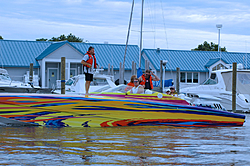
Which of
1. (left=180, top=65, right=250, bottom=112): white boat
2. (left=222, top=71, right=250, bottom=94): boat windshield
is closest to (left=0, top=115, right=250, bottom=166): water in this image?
(left=180, top=65, right=250, bottom=112): white boat

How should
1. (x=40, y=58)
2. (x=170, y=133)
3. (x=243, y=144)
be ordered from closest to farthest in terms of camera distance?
(x=243, y=144), (x=170, y=133), (x=40, y=58)

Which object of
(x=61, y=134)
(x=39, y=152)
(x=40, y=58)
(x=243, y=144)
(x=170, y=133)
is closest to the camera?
(x=39, y=152)

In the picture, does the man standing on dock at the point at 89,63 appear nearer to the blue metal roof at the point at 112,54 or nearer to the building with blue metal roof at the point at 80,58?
the building with blue metal roof at the point at 80,58

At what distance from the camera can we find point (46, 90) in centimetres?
1123

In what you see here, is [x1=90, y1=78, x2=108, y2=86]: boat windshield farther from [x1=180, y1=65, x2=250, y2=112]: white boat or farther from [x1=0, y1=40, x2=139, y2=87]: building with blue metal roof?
[x1=0, y1=40, x2=139, y2=87]: building with blue metal roof

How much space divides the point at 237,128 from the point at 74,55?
2021cm

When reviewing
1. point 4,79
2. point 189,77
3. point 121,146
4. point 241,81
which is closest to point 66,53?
point 4,79

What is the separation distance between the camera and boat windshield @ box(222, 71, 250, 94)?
14.7 metres

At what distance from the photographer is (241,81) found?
14953 mm

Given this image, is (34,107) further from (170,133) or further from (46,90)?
(46,90)

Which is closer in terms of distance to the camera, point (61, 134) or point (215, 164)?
point (215, 164)

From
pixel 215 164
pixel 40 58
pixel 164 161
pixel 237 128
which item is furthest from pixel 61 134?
pixel 40 58

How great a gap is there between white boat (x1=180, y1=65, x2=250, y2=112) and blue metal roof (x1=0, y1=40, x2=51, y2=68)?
15794mm

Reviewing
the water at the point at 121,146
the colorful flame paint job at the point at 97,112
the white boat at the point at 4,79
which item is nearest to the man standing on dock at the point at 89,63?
the colorful flame paint job at the point at 97,112
